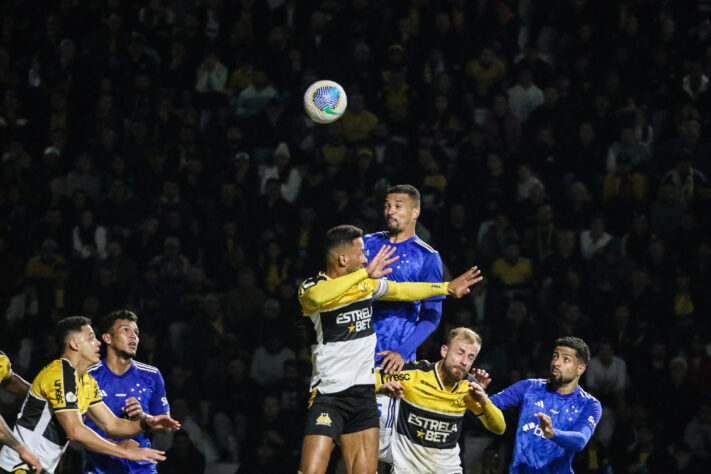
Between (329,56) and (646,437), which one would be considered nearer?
(646,437)

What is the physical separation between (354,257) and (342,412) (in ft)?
3.48

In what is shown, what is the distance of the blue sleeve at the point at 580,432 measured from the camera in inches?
304

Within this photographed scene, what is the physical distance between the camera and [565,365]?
8242 mm

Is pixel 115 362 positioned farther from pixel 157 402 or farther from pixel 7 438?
pixel 7 438

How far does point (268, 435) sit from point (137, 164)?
4.48 m

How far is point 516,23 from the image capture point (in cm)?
1509

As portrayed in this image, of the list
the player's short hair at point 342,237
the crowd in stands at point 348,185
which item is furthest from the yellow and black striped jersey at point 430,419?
the crowd in stands at point 348,185

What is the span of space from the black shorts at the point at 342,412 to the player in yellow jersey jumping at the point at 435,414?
1.19ft

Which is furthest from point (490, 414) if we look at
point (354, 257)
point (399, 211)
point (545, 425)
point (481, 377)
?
point (399, 211)

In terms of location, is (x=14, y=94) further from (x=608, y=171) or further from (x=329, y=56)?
(x=608, y=171)

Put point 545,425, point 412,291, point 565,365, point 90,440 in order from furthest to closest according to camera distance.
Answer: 1. point 565,365
2. point 412,291
3. point 90,440
4. point 545,425

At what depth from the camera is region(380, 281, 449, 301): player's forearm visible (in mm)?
7852

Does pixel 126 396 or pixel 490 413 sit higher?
pixel 490 413

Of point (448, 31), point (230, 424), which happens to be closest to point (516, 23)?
point (448, 31)
